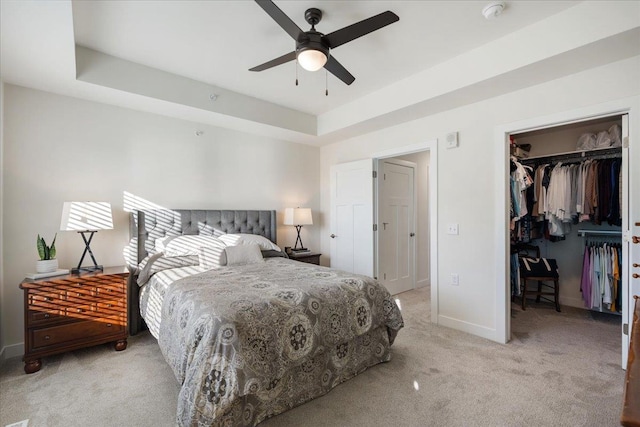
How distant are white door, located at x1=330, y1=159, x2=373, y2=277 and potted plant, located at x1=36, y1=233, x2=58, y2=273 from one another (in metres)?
3.32

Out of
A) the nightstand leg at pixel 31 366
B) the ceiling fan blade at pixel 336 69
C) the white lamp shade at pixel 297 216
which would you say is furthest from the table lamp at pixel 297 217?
the nightstand leg at pixel 31 366

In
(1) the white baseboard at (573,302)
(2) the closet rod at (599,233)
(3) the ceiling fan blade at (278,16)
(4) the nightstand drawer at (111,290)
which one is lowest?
(1) the white baseboard at (573,302)

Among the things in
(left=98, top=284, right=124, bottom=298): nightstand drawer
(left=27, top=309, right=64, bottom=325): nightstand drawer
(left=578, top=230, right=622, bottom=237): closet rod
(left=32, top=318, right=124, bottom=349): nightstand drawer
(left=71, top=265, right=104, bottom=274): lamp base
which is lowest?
(left=32, top=318, right=124, bottom=349): nightstand drawer

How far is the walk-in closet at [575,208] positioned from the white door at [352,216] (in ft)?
5.84

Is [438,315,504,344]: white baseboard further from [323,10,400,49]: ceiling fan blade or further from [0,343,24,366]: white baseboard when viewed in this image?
[0,343,24,366]: white baseboard

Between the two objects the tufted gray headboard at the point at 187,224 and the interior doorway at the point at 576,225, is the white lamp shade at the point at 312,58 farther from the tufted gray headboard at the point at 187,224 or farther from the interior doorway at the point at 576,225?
the tufted gray headboard at the point at 187,224

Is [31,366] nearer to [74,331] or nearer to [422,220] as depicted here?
Answer: [74,331]

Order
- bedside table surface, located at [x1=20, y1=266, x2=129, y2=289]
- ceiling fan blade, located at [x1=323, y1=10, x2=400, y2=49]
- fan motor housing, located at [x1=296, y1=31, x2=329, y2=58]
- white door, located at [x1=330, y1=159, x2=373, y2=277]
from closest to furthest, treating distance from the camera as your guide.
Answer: ceiling fan blade, located at [x1=323, y1=10, x2=400, y2=49], fan motor housing, located at [x1=296, y1=31, x2=329, y2=58], bedside table surface, located at [x1=20, y1=266, x2=129, y2=289], white door, located at [x1=330, y1=159, x2=373, y2=277]

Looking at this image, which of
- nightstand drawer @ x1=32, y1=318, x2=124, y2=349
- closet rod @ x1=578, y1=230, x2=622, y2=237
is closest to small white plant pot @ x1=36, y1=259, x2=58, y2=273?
nightstand drawer @ x1=32, y1=318, x2=124, y2=349

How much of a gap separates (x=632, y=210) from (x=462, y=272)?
146 centimetres

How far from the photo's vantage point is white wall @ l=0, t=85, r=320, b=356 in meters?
2.76

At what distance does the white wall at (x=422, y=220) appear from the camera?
5180 millimetres

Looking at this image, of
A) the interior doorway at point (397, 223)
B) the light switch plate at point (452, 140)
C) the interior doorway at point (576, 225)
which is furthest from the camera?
the interior doorway at point (397, 223)

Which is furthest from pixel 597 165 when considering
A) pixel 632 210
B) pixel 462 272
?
pixel 462 272
